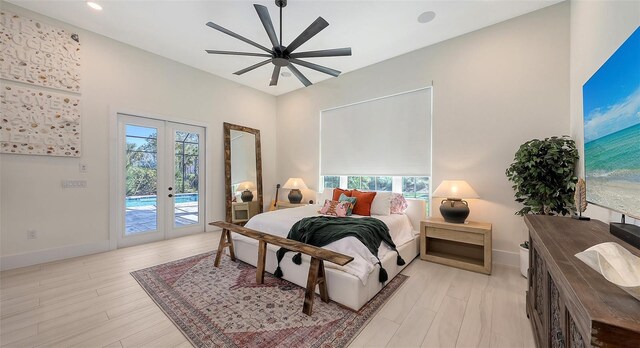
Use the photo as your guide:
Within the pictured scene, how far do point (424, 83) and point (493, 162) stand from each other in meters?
1.55

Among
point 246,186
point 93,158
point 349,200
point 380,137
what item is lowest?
point 349,200

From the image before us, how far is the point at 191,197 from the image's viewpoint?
457 centimetres

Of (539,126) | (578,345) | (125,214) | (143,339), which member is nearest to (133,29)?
(125,214)

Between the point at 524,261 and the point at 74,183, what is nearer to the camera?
the point at 524,261

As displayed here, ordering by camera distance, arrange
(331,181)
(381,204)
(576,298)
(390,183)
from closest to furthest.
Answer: (576,298) < (381,204) < (390,183) < (331,181)

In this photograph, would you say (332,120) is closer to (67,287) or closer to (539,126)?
(539,126)

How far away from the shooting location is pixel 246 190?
5258mm

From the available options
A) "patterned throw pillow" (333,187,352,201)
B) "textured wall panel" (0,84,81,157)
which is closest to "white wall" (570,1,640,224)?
"patterned throw pillow" (333,187,352,201)

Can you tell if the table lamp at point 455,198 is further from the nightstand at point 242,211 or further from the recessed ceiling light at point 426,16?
the nightstand at point 242,211

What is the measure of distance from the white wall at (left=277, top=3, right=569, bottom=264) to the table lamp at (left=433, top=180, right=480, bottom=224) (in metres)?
0.34

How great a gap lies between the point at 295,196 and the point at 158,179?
8.26 ft

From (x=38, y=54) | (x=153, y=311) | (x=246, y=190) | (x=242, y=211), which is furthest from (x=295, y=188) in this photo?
(x=38, y=54)

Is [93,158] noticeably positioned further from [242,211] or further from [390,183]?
[390,183]

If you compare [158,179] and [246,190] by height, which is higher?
[158,179]
